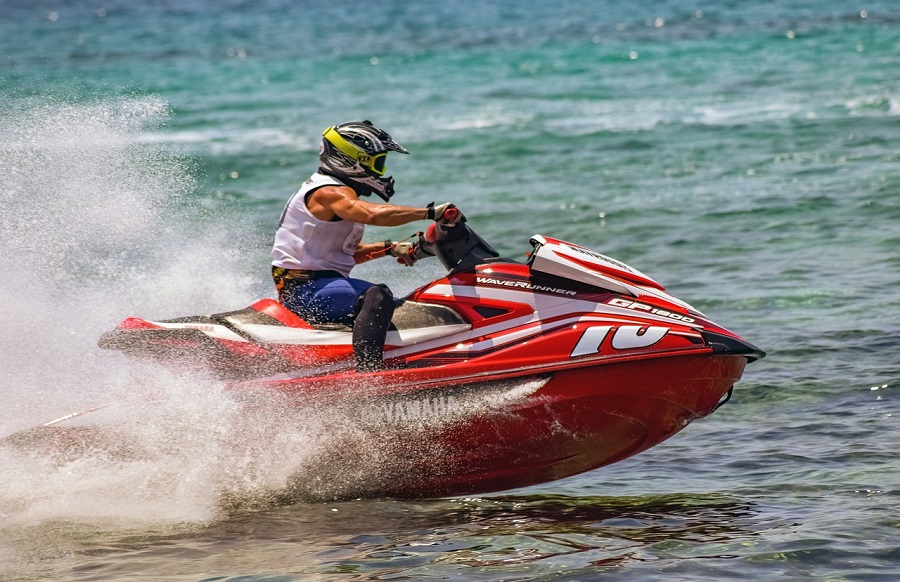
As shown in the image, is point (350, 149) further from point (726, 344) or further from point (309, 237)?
point (726, 344)

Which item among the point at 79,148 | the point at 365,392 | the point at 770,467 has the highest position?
the point at 79,148

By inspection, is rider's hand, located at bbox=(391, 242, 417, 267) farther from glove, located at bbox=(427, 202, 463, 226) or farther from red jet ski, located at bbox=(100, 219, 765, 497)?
glove, located at bbox=(427, 202, 463, 226)

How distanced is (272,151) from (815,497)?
645 inches

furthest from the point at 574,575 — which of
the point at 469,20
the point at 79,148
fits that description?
the point at 469,20

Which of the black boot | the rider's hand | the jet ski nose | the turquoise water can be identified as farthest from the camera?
the rider's hand

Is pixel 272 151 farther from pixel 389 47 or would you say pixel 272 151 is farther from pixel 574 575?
pixel 389 47

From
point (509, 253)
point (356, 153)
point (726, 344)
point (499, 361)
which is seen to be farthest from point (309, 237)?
point (509, 253)

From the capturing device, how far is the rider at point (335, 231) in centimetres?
652

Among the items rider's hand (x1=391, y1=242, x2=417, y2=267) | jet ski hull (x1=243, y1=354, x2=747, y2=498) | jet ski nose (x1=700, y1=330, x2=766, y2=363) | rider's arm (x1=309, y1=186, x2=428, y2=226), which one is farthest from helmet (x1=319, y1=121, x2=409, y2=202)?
jet ski nose (x1=700, y1=330, x2=766, y2=363)

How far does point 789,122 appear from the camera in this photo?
66.0 ft

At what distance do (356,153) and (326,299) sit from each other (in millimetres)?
796

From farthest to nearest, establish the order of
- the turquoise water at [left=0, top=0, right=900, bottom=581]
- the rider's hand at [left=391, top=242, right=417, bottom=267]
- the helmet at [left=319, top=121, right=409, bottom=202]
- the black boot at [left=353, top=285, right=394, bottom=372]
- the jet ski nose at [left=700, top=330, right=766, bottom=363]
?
1. the rider's hand at [left=391, top=242, right=417, bottom=267]
2. the helmet at [left=319, top=121, right=409, bottom=202]
3. the black boot at [left=353, top=285, right=394, bottom=372]
4. the jet ski nose at [left=700, top=330, right=766, bottom=363]
5. the turquoise water at [left=0, top=0, right=900, bottom=581]

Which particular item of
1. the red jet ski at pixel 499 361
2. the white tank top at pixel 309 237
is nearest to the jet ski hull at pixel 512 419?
the red jet ski at pixel 499 361

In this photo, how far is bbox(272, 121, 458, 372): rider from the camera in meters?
6.52
